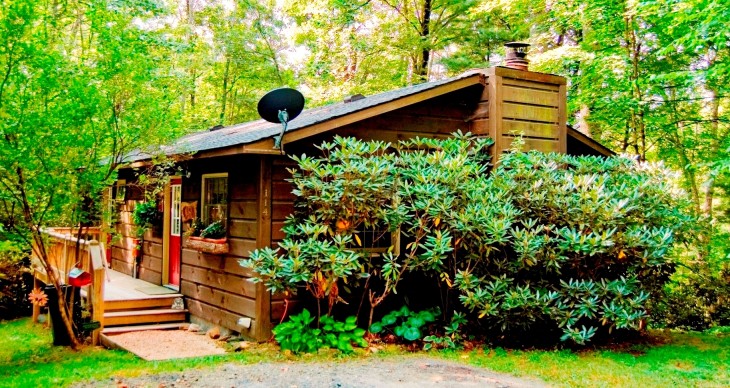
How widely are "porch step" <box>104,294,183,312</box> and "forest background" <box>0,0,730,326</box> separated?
158 centimetres

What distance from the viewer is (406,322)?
6730mm

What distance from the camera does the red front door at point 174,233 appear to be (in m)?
9.25

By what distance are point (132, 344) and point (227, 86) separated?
16327 millimetres

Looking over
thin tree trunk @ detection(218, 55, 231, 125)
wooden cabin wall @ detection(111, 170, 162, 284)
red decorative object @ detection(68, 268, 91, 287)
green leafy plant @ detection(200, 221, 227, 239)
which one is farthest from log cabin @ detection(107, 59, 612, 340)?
thin tree trunk @ detection(218, 55, 231, 125)

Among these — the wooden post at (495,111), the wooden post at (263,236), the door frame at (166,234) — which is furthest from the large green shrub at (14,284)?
the wooden post at (495,111)

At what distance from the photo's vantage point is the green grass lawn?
524 centimetres

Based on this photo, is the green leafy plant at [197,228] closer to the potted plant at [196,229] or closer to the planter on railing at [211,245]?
the potted plant at [196,229]

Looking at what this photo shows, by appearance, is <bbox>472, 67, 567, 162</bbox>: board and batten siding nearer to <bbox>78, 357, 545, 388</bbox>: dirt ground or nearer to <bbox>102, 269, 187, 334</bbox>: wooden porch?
<bbox>78, 357, 545, 388</bbox>: dirt ground

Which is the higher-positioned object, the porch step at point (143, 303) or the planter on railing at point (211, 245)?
the planter on railing at point (211, 245)

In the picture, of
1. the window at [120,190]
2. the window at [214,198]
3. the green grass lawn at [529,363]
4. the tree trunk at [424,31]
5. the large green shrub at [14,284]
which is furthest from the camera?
the tree trunk at [424,31]

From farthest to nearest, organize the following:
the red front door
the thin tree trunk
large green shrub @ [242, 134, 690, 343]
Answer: the thin tree trunk, the red front door, large green shrub @ [242, 134, 690, 343]

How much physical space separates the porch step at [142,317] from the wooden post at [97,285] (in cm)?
33

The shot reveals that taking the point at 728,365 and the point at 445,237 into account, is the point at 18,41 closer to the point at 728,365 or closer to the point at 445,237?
the point at 445,237

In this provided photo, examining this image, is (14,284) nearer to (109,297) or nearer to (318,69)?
(109,297)
